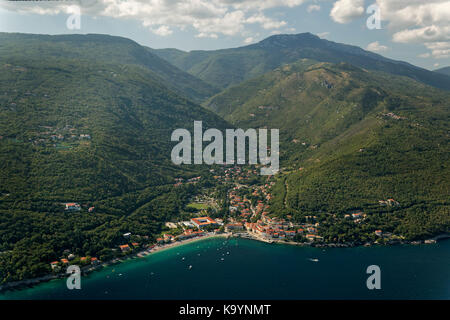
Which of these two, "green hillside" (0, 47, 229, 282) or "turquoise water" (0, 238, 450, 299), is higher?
"green hillside" (0, 47, 229, 282)

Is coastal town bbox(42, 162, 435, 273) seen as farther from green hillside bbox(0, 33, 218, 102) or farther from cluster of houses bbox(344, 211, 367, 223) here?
green hillside bbox(0, 33, 218, 102)

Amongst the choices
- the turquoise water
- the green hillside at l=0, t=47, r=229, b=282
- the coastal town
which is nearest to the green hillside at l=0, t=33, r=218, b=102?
the green hillside at l=0, t=47, r=229, b=282

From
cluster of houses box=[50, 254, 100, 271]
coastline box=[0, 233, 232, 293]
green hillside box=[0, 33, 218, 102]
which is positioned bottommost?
coastline box=[0, 233, 232, 293]

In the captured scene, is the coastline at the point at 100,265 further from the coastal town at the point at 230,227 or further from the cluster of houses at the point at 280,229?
the cluster of houses at the point at 280,229

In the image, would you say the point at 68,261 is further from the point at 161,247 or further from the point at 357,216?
the point at 357,216

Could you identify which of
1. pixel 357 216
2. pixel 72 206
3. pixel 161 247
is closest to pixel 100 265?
pixel 161 247

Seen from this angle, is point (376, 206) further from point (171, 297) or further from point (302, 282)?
point (171, 297)

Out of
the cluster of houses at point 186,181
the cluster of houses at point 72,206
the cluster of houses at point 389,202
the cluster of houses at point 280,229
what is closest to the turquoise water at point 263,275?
the cluster of houses at point 280,229
